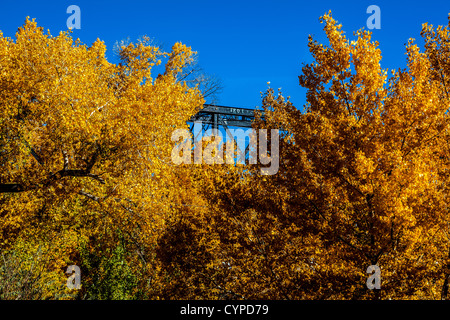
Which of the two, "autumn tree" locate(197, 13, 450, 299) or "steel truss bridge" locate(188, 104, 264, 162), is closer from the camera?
"autumn tree" locate(197, 13, 450, 299)

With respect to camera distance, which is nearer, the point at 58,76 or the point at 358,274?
the point at 358,274

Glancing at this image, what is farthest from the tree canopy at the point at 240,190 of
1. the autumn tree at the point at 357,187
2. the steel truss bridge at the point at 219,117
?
the steel truss bridge at the point at 219,117

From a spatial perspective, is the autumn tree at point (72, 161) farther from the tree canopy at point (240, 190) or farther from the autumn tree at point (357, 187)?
the autumn tree at point (357, 187)

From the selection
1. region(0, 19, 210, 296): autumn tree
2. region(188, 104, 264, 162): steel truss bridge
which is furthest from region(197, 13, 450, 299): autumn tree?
region(188, 104, 264, 162): steel truss bridge

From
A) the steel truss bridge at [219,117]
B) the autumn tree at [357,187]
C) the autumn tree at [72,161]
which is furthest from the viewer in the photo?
the steel truss bridge at [219,117]

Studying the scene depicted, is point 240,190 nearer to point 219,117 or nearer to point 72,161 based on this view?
point 72,161

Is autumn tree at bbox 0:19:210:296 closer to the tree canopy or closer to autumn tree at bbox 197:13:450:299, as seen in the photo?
the tree canopy

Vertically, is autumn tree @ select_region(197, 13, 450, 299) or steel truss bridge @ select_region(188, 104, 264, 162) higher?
steel truss bridge @ select_region(188, 104, 264, 162)

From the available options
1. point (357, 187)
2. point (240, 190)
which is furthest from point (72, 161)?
point (357, 187)

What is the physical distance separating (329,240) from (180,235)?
6.25 metres

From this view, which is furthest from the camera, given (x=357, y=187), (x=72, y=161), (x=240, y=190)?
(x=72, y=161)

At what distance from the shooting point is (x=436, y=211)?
832 centimetres
